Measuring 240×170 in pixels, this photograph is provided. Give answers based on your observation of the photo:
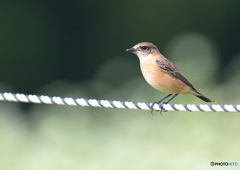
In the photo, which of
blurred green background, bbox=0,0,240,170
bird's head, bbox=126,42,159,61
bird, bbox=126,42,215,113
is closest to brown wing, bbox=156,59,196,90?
bird, bbox=126,42,215,113

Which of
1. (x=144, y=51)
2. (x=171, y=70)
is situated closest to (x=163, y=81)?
(x=171, y=70)

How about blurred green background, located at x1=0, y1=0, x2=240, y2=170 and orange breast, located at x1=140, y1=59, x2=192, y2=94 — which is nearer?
orange breast, located at x1=140, y1=59, x2=192, y2=94

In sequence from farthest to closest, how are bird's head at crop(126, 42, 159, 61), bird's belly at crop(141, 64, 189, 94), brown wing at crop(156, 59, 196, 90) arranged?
bird's head at crop(126, 42, 159, 61), brown wing at crop(156, 59, 196, 90), bird's belly at crop(141, 64, 189, 94)

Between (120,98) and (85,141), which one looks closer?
(85,141)

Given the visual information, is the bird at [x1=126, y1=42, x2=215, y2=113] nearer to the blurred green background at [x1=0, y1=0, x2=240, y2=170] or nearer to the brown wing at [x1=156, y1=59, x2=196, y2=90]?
the brown wing at [x1=156, y1=59, x2=196, y2=90]

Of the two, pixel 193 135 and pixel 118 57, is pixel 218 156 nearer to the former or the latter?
pixel 193 135

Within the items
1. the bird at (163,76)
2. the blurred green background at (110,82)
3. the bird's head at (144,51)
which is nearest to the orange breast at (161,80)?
the bird at (163,76)

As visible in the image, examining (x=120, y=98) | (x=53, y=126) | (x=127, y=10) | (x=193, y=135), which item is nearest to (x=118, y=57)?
(x=127, y=10)
